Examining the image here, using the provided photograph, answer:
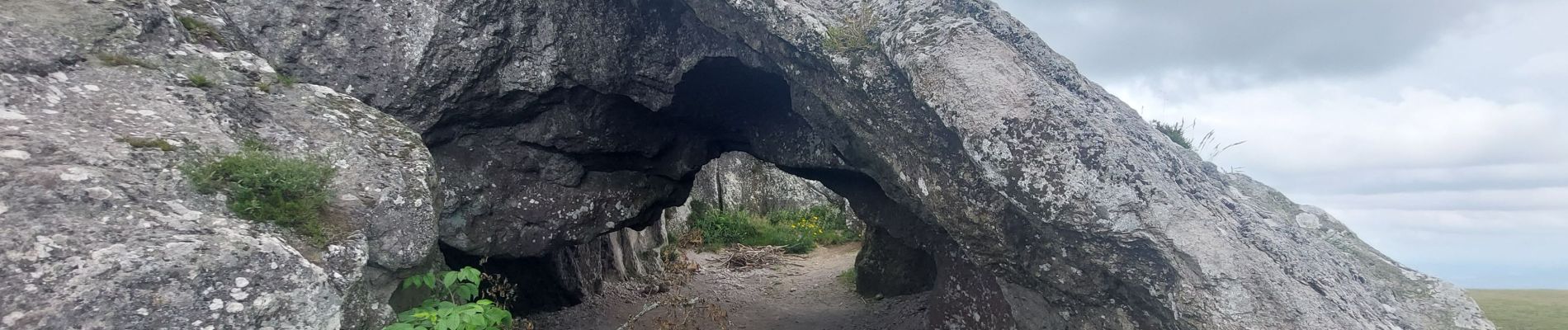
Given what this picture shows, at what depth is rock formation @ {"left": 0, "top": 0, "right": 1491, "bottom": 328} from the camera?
2830 millimetres

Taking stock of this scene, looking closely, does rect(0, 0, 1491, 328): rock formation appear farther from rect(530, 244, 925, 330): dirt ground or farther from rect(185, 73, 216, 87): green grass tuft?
rect(530, 244, 925, 330): dirt ground

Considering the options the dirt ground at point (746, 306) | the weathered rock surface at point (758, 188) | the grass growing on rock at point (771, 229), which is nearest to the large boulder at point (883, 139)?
the dirt ground at point (746, 306)

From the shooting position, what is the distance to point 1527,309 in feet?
20.3

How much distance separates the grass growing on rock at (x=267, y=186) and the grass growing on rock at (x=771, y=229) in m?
11.0

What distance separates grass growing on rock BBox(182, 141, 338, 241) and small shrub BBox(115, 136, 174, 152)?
0.12 metres

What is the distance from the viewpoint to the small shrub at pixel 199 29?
407cm

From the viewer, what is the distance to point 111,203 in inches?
110

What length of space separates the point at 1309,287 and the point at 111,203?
17.2ft

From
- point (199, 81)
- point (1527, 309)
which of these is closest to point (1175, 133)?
point (1527, 309)

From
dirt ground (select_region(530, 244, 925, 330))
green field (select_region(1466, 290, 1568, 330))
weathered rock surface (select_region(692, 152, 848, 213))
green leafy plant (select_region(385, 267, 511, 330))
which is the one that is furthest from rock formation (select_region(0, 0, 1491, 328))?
weathered rock surface (select_region(692, 152, 848, 213))

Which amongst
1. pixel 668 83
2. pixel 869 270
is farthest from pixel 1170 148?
pixel 869 270

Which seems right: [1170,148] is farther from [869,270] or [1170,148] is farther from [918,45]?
[869,270]

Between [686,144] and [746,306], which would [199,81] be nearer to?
[686,144]

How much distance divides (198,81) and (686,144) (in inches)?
A: 163
